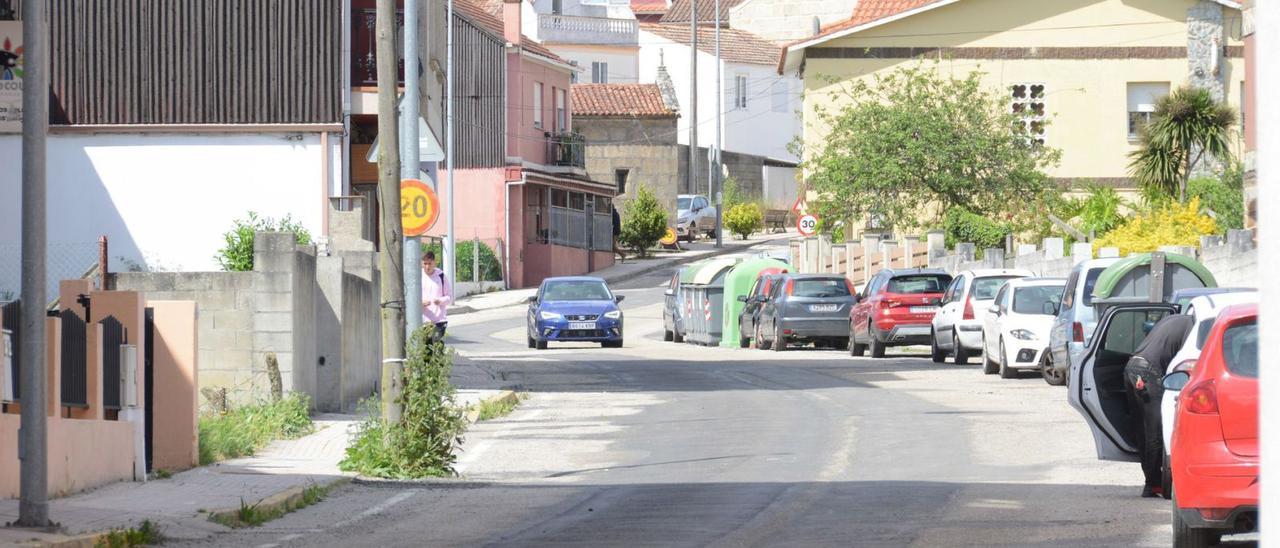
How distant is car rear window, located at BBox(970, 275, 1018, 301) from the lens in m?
28.8

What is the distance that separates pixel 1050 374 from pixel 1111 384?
37.5ft

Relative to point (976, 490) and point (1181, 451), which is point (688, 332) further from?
point (1181, 451)

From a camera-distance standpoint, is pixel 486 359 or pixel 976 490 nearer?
pixel 976 490

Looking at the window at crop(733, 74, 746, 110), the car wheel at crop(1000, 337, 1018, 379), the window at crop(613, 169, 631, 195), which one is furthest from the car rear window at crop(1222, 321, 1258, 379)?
the window at crop(733, 74, 746, 110)

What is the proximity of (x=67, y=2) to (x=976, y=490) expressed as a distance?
23013mm

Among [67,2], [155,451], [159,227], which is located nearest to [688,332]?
[159,227]

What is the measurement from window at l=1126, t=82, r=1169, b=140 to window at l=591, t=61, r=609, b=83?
38459 mm

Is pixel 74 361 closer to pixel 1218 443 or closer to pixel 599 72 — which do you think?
pixel 1218 443

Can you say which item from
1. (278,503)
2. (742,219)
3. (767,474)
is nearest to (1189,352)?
(767,474)

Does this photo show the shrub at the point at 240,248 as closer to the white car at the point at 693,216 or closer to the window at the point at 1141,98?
the window at the point at 1141,98

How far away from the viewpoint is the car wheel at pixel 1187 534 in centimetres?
976

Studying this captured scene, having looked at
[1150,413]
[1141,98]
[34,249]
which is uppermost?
[1141,98]

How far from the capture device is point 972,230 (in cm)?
4500

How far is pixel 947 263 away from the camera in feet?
142
